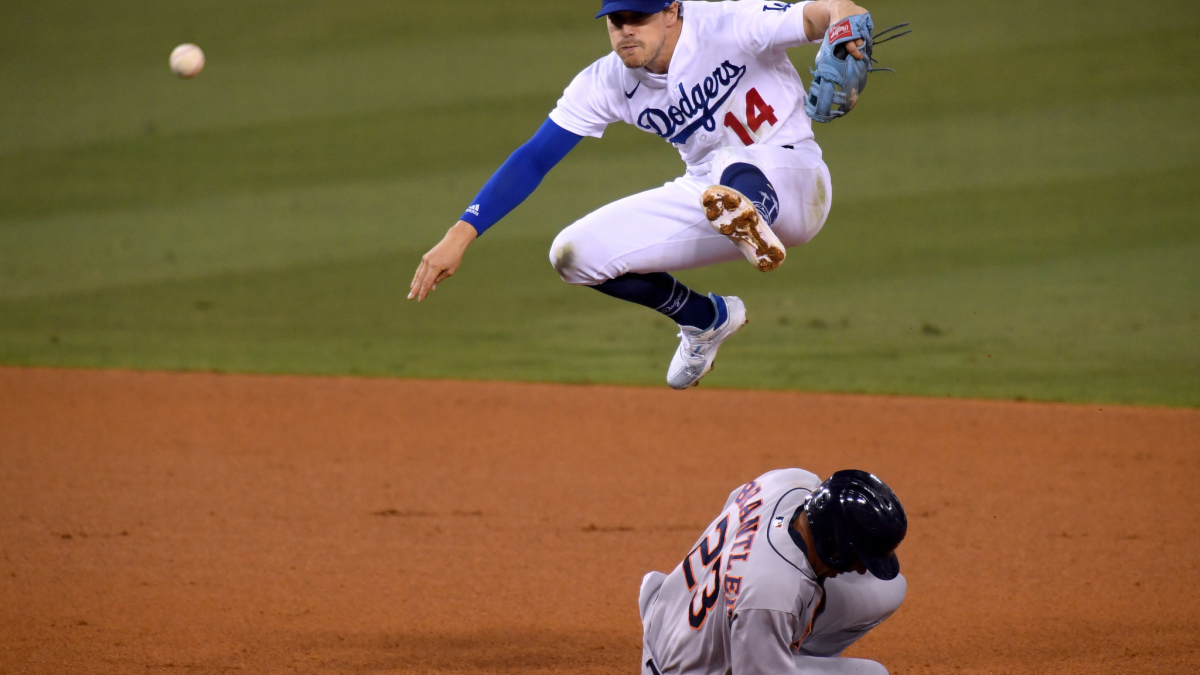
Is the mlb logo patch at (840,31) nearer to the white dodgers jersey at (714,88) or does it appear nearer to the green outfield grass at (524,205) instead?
the white dodgers jersey at (714,88)

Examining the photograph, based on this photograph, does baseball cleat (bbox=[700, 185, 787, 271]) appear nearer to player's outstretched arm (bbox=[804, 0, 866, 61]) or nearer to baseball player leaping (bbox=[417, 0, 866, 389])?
baseball player leaping (bbox=[417, 0, 866, 389])

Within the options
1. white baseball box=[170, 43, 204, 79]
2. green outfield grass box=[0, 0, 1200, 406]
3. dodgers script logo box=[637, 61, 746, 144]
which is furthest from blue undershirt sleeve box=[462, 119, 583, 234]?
green outfield grass box=[0, 0, 1200, 406]

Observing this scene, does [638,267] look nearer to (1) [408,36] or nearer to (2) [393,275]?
(2) [393,275]

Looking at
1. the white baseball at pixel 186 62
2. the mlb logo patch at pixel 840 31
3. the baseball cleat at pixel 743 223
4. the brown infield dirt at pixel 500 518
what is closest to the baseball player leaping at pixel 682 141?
the mlb logo patch at pixel 840 31

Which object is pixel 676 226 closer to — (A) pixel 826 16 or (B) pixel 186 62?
(A) pixel 826 16

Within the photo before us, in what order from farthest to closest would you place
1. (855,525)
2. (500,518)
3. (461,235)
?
(500,518) → (461,235) → (855,525)

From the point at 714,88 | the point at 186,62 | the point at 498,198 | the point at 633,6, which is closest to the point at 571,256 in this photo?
the point at 498,198

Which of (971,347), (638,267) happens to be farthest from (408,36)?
(638,267)
